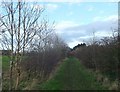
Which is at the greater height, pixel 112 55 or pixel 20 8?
pixel 20 8

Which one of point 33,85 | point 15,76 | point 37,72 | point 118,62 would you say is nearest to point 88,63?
point 37,72

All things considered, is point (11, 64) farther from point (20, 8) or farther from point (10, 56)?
point (20, 8)

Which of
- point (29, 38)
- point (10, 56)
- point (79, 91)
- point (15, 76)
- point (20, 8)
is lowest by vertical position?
point (79, 91)

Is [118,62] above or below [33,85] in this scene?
above

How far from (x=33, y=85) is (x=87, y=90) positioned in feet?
10.5

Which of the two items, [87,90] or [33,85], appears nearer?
[87,90]

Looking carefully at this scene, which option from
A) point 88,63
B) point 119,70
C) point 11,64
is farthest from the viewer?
point 88,63

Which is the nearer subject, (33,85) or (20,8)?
(20,8)

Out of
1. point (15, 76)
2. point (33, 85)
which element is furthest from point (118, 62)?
point (15, 76)

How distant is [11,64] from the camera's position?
11.5 metres

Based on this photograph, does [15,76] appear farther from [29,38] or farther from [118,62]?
[118,62]

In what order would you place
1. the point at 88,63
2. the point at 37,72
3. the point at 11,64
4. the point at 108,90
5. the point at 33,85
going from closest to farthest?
the point at 11,64, the point at 108,90, the point at 33,85, the point at 37,72, the point at 88,63

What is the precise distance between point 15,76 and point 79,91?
3647 mm

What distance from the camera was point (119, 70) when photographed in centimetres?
1722
